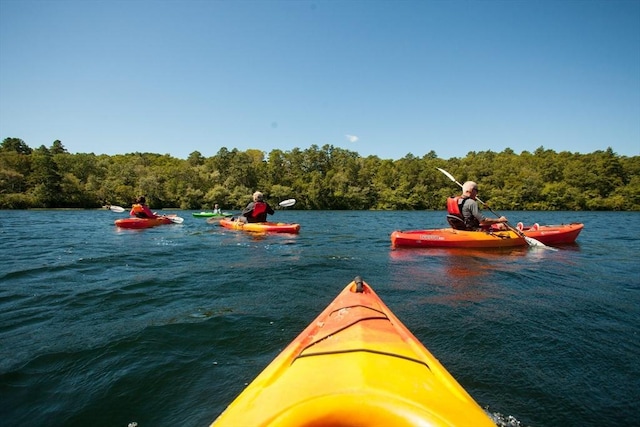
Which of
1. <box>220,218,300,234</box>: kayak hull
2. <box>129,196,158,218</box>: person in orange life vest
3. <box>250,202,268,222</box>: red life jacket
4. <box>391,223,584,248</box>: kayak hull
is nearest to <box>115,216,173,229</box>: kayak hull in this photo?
<box>129,196,158,218</box>: person in orange life vest

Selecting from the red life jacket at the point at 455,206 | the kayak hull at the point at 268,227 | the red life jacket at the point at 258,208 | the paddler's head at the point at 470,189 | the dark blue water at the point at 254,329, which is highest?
the paddler's head at the point at 470,189

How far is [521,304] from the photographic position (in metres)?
4.55

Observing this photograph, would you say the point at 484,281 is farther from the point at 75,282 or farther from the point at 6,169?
the point at 6,169

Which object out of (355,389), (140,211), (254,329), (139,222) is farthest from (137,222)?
(355,389)

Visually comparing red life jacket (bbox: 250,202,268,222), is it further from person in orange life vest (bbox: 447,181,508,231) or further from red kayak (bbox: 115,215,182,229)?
person in orange life vest (bbox: 447,181,508,231)

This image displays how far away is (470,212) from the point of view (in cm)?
912

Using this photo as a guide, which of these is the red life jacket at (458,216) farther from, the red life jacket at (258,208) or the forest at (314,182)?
the forest at (314,182)

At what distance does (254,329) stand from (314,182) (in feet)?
171

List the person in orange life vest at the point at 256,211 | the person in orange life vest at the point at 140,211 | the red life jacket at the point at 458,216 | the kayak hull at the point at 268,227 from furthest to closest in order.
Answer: the person in orange life vest at the point at 140,211
the person in orange life vest at the point at 256,211
the kayak hull at the point at 268,227
the red life jacket at the point at 458,216

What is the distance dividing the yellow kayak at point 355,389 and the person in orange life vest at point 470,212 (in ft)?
24.3

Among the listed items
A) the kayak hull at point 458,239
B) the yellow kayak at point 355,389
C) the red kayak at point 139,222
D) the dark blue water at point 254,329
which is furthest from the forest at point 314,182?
the yellow kayak at point 355,389

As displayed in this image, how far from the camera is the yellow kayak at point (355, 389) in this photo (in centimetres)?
133

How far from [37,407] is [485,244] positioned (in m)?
9.26

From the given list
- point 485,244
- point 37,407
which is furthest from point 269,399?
point 485,244
